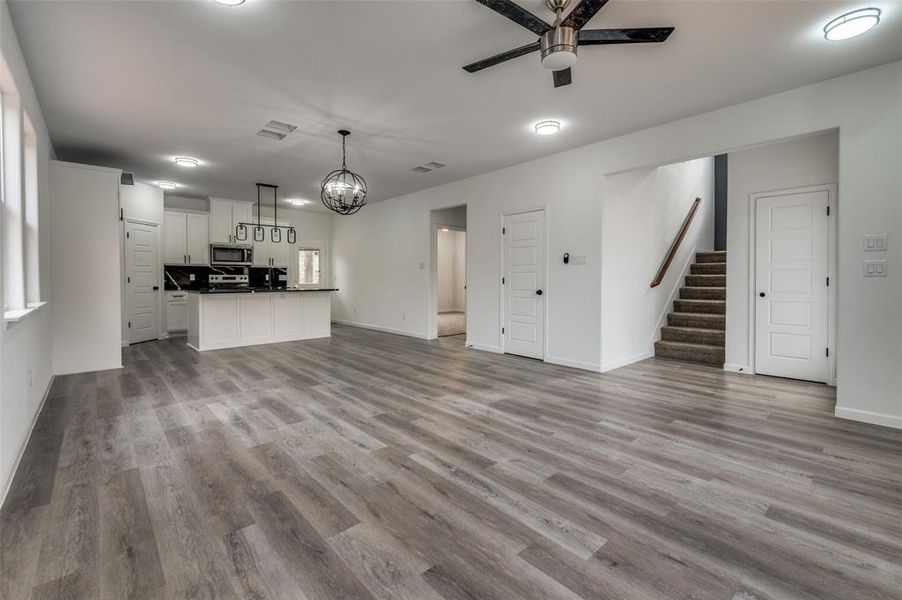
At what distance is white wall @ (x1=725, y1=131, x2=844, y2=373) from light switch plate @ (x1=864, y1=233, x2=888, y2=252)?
1483 millimetres

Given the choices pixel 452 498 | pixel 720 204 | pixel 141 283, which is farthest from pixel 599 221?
pixel 141 283

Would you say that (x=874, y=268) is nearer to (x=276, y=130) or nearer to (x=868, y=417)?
(x=868, y=417)

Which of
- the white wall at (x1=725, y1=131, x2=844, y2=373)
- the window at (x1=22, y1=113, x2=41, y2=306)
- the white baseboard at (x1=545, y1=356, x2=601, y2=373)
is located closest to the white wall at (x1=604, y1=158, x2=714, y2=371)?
the white baseboard at (x1=545, y1=356, x2=601, y2=373)

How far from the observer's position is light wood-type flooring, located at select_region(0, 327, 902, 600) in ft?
4.97

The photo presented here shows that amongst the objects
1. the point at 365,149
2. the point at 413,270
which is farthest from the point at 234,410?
the point at 413,270

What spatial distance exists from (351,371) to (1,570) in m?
3.31

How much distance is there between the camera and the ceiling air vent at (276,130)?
4293 millimetres

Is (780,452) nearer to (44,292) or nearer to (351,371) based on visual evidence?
(351,371)

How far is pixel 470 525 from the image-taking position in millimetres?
1840

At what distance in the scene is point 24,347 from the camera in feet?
9.45

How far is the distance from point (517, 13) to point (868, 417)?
12.9 feet

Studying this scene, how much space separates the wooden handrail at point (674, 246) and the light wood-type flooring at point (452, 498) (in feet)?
7.27

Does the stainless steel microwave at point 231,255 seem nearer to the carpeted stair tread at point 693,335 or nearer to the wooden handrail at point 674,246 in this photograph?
the wooden handrail at point 674,246

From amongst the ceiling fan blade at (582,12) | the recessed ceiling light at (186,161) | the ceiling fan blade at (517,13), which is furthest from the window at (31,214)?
the ceiling fan blade at (582,12)
